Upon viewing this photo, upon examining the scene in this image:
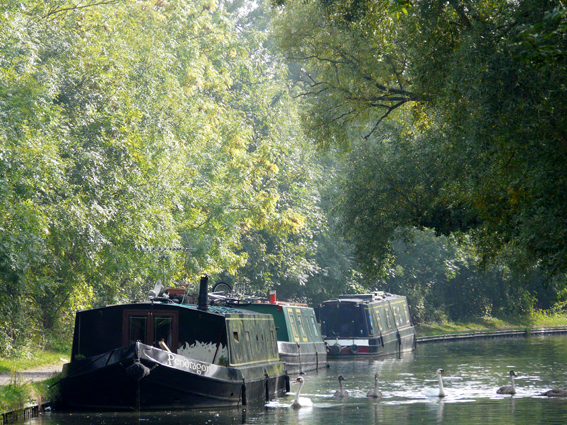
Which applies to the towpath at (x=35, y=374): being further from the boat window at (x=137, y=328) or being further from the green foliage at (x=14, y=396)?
the boat window at (x=137, y=328)

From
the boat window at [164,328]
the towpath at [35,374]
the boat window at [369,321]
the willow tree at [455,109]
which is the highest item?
the willow tree at [455,109]

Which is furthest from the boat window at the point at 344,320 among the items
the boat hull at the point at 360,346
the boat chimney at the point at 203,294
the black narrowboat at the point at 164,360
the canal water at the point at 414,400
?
the boat chimney at the point at 203,294

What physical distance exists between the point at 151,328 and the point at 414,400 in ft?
23.5

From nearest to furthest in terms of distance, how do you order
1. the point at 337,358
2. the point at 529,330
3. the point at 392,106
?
the point at 392,106, the point at 337,358, the point at 529,330

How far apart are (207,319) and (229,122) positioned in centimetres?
1907

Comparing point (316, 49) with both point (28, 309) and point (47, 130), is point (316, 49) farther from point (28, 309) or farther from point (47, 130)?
point (28, 309)

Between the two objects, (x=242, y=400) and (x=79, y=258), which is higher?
(x=79, y=258)

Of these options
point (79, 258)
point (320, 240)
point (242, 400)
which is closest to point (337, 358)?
point (320, 240)

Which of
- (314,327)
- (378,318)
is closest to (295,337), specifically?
(314,327)

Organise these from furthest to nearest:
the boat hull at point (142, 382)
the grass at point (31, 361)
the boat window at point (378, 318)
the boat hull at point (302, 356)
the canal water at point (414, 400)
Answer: the boat window at point (378, 318)
the boat hull at point (302, 356)
the grass at point (31, 361)
the boat hull at point (142, 382)
the canal water at point (414, 400)

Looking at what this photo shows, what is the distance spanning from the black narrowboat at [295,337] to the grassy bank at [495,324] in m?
20.1

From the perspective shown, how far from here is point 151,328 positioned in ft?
→ 56.9

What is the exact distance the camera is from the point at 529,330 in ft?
163

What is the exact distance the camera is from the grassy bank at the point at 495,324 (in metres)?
50.0
